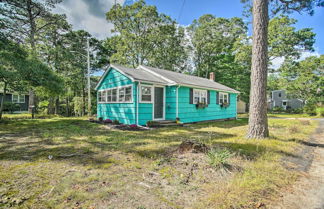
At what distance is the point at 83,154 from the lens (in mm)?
3832

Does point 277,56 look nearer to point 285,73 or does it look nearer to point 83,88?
point 285,73

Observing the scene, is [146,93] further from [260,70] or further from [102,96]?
[260,70]

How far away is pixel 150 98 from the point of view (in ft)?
29.5

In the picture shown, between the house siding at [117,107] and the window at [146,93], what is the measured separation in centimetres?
49

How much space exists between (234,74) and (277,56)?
18.8 ft

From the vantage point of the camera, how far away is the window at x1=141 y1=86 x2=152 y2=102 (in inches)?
341

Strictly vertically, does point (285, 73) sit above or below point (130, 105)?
above

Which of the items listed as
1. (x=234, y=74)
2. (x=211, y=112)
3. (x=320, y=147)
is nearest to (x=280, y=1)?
(x=320, y=147)

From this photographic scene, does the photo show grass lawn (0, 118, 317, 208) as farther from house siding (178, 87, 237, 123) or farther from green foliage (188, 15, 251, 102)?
green foliage (188, 15, 251, 102)

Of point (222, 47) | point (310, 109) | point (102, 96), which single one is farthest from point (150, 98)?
point (310, 109)

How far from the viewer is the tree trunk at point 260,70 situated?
5.22 meters

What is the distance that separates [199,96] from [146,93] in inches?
159

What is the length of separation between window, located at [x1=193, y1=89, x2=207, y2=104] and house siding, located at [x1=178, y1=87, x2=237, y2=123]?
0.49m

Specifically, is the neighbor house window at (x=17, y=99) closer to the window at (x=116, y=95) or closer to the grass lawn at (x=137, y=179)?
the window at (x=116, y=95)
